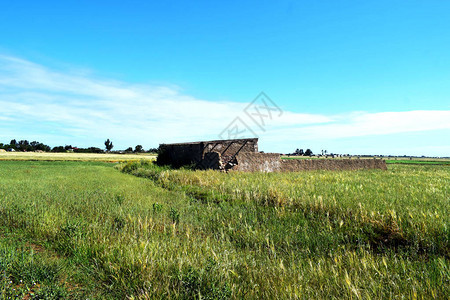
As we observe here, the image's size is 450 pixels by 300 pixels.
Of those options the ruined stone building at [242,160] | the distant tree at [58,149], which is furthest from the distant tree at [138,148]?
the ruined stone building at [242,160]

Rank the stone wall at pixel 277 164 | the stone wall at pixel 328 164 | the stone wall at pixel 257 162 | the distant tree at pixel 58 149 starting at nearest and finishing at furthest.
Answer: the stone wall at pixel 257 162
the stone wall at pixel 277 164
the stone wall at pixel 328 164
the distant tree at pixel 58 149

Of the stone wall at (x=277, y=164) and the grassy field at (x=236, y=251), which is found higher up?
the stone wall at (x=277, y=164)

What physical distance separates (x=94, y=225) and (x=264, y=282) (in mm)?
3248

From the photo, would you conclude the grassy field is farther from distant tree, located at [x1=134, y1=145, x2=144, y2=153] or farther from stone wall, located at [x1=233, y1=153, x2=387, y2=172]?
distant tree, located at [x1=134, y1=145, x2=144, y2=153]

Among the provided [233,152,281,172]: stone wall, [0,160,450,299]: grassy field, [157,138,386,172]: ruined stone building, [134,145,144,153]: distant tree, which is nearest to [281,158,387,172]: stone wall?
[157,138,386,172]: ruined stone building

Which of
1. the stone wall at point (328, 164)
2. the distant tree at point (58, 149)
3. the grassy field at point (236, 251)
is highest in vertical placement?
the distant tree at point (58, 149)

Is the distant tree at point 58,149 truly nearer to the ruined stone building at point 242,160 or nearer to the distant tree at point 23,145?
the distant tree at point 23,145

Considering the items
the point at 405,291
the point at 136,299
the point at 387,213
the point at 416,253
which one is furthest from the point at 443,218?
the point at 136,299

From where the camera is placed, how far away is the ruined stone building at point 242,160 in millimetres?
15164

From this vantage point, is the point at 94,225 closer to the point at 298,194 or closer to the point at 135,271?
the point at 135,271

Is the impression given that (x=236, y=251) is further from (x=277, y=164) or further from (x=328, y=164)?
(x=328, y=164)

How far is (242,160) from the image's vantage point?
14.8 meters

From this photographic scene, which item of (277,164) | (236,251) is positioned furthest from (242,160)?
(236,251)

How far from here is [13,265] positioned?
10.5 ft
